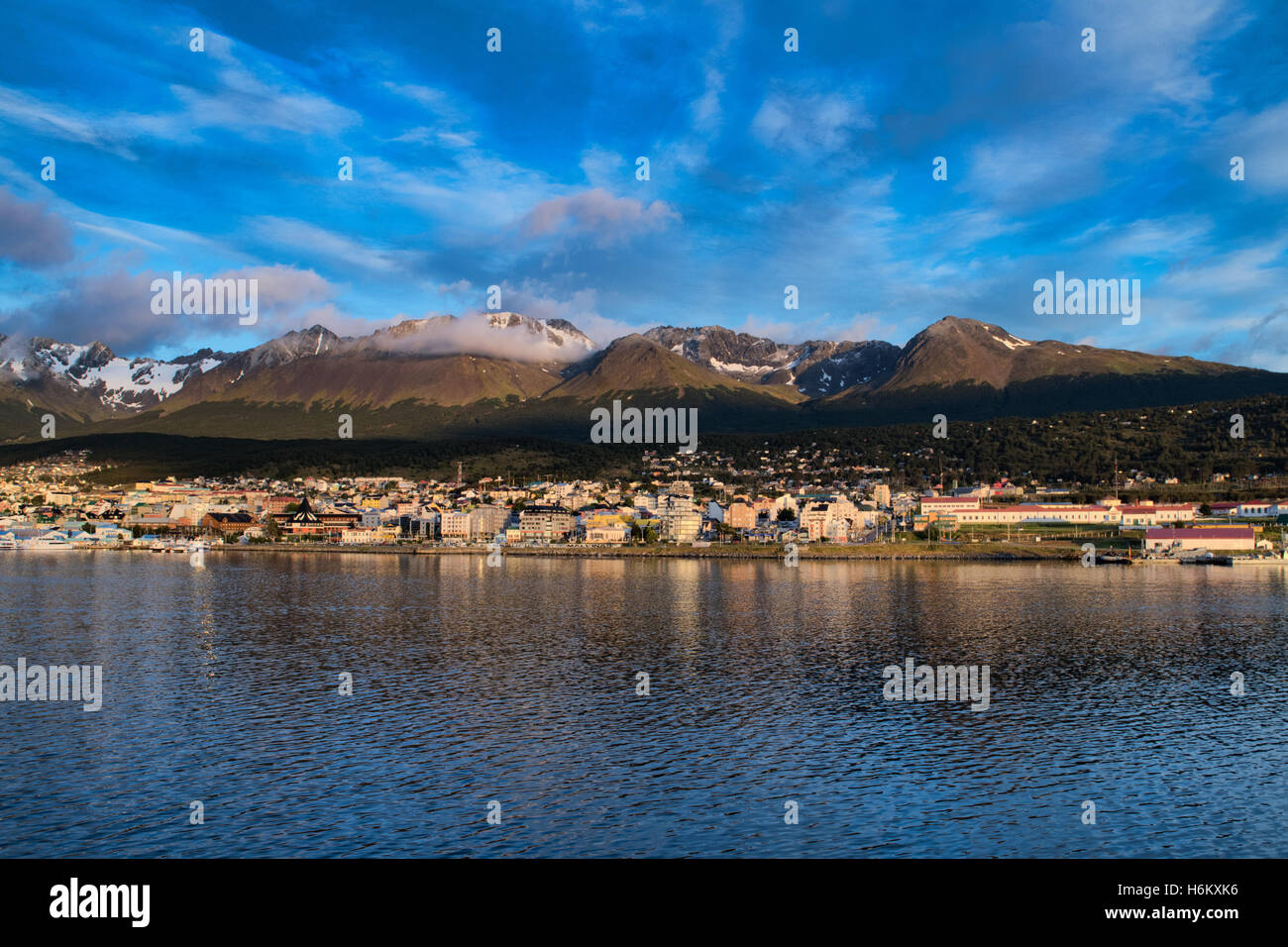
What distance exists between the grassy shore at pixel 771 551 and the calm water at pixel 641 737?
171 ft

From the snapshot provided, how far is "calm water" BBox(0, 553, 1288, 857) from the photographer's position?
52.2 ft

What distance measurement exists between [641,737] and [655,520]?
119500 millimetres

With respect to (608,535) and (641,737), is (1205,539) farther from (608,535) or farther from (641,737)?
(641,737)

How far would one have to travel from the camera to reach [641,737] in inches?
872

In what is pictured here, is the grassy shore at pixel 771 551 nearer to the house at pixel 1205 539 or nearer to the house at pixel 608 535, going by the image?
the house at pixel 608 535

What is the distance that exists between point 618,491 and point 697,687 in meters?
152

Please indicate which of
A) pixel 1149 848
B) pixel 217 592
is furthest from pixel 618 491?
pixel 1149 848

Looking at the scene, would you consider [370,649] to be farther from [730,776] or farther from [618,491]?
[618,491]

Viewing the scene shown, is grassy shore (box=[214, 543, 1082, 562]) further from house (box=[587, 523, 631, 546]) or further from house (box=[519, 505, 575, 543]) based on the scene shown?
house (box=[519, 505, 575, 543])

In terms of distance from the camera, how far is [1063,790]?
59.7 ft

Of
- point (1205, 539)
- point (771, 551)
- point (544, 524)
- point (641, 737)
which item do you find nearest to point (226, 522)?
point (544, 524)

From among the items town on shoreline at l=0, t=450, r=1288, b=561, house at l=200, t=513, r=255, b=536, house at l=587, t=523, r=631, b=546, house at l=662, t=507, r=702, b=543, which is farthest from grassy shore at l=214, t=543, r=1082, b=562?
house at l=200, t=513, r=255, b=536

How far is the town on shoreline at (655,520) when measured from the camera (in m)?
109
